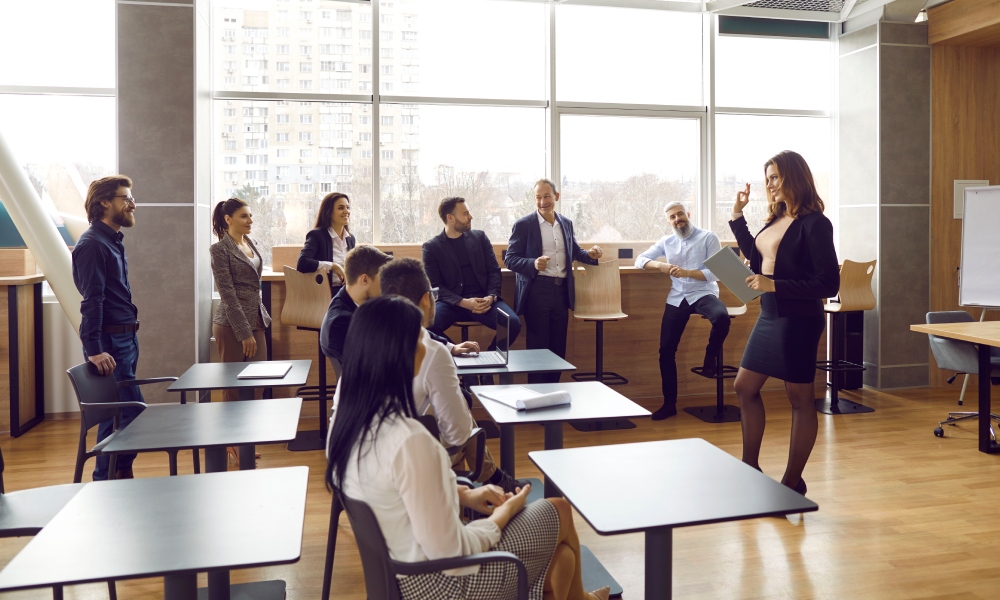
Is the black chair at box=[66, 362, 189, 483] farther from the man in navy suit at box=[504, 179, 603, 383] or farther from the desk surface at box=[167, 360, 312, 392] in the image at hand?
the man in navy suit at box=[504, 179, 603, 383]

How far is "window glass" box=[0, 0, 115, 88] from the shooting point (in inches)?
242

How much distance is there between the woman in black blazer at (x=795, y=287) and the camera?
142 inches

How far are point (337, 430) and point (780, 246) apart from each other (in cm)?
260

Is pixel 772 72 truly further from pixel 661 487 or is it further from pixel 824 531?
pixel 661 487

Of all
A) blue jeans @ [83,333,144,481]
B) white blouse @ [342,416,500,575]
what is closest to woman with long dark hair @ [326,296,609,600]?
white blouse @ [342,416,500,575]

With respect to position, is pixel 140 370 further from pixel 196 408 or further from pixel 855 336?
pixel 855 336

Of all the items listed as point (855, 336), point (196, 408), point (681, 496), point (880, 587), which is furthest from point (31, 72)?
point (855, 336)

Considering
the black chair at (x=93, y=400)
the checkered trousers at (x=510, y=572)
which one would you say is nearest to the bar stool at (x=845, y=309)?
the checkered trousers at (x=510, y=572)

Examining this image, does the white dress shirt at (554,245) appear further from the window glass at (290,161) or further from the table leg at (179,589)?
the table leg at (179,589)

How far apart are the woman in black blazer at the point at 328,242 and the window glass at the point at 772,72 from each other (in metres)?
3.90

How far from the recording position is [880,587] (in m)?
3.03

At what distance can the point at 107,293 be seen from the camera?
387 centimetres

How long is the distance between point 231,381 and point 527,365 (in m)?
1.39

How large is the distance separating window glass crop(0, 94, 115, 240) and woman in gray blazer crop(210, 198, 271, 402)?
6.09 ft
